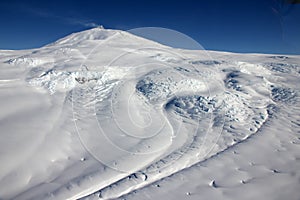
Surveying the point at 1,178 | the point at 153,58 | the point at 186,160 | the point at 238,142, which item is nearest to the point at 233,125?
the point at 238,142

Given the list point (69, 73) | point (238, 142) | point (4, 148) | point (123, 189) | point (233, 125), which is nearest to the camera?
point (123, 189)

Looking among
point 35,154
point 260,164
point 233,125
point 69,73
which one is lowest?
point 260,164

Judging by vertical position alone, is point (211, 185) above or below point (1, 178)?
below

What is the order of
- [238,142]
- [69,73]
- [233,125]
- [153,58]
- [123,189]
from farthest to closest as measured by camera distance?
1. [153,58]
2. [69,73]
3. [233,125]
4. [238,142]
5. [123,189]

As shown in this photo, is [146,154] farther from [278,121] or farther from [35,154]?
[278,121]

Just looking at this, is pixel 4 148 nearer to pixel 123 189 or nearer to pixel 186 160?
pixel 123 189

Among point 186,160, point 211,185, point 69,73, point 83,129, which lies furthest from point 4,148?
point 69,73

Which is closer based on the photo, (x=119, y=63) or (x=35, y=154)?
(x=35, y=154)
